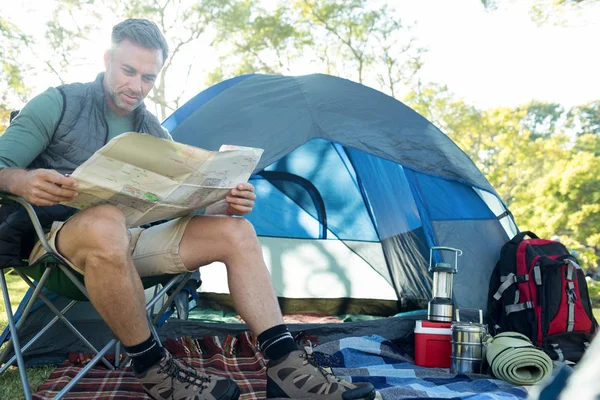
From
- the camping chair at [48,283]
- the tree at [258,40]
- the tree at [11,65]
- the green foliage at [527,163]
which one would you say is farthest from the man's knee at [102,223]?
the tree at [258,40]

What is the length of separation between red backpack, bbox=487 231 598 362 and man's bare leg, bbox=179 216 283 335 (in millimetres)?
1418

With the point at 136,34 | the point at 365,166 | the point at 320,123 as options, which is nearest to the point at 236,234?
the point at 136,34

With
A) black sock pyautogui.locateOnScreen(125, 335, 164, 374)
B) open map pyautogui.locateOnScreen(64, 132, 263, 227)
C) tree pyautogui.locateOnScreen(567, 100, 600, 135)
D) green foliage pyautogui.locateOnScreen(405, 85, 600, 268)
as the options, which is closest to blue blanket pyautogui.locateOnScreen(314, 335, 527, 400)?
black sock pyautogui.locateOnScreen(125, 335, 164, 374)

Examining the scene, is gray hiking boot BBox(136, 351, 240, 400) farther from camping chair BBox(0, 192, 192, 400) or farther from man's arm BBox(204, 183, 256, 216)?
man's arm BBox(204, 183, 256, 216)

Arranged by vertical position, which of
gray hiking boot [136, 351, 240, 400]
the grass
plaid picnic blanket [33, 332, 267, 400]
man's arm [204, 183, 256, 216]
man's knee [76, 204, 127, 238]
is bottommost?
the grass

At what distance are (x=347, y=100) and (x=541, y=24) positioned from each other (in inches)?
307

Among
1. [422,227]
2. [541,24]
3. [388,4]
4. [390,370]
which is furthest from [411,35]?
[390,370]

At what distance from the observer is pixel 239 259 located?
1643 millimetres

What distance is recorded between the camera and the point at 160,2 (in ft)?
36.3

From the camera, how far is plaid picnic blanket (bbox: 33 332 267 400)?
A: 1.91 meters

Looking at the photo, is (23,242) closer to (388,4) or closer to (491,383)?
(491,383)

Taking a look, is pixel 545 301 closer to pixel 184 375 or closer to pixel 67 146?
pixel 184 375

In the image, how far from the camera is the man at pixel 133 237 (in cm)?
148

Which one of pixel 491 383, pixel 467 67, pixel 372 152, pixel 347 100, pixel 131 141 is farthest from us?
pixel 467 67
